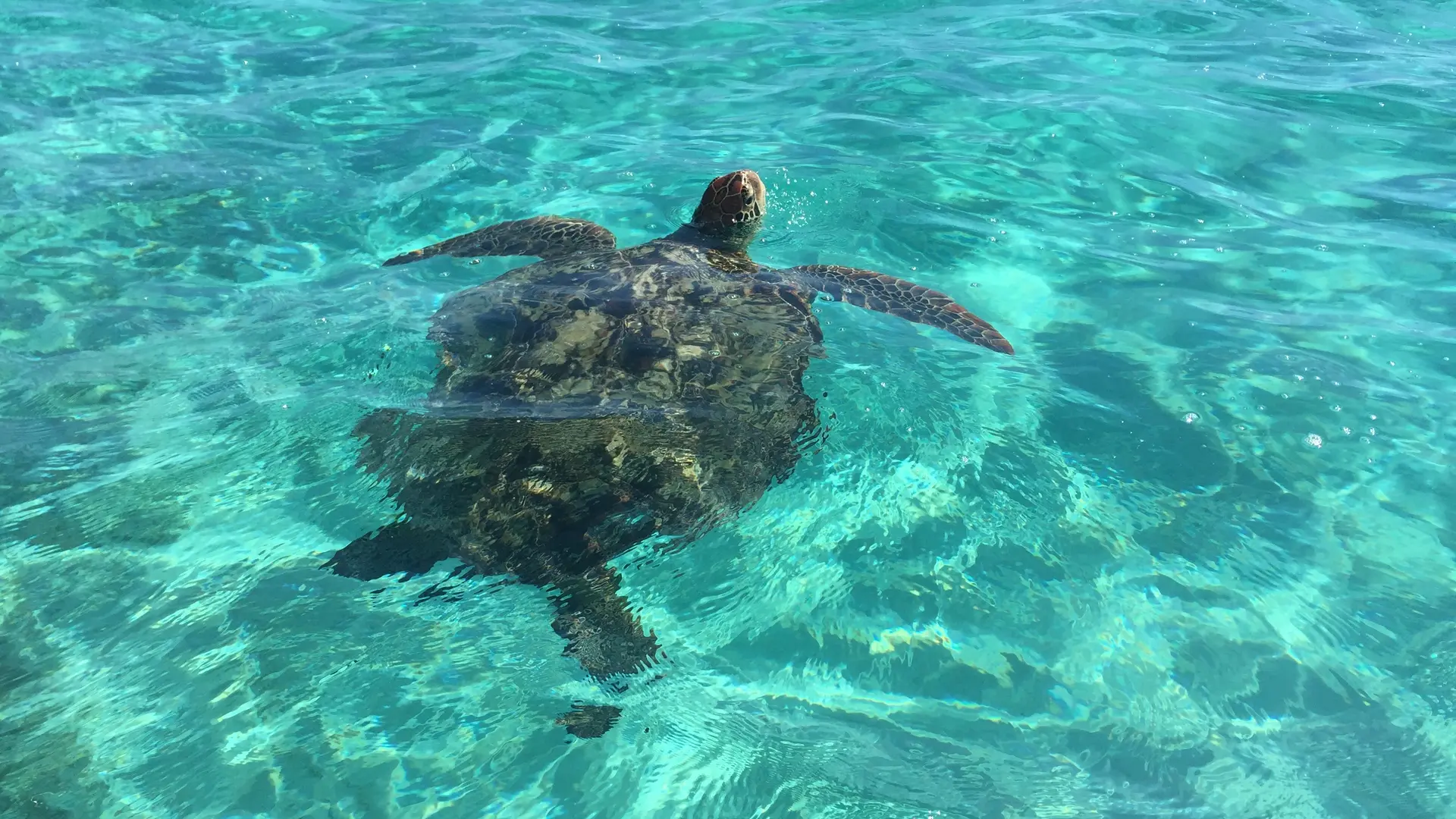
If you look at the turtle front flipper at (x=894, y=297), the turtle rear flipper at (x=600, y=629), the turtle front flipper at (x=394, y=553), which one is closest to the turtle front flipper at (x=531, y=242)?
the turtle front flipper at (x=894, y=297)

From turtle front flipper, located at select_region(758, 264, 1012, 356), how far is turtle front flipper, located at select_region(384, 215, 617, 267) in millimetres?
1618

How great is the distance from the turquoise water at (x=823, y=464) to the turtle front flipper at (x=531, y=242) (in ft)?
1.13

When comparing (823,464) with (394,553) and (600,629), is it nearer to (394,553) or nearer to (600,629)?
(600,629)

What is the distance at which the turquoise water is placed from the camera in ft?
14.0

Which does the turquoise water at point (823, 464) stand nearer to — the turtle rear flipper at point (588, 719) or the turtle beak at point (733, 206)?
the turtle rear flipper at point (588, 719)

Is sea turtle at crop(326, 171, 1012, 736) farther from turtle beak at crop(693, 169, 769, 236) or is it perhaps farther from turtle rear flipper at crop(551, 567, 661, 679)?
turtle beak at crop(693, 169, 769, 236)

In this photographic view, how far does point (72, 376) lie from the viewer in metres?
6.45

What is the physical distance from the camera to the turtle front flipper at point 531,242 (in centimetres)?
756

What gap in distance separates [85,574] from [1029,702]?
5.31 metres

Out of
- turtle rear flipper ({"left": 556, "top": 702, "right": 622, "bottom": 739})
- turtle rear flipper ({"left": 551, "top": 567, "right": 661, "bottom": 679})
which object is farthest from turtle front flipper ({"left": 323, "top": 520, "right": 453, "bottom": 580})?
turtle rear flipper ({"left": 556, "top": 702, "right": 622, "bottom": 739})

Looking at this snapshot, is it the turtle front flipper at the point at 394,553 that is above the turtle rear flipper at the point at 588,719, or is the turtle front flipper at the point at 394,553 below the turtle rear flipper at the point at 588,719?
above

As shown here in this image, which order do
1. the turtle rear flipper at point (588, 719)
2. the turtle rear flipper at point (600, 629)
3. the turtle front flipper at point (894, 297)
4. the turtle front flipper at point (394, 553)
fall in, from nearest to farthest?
the turtle rear flipper at point (588, 719) → the turtle rear flipper at point (600, 629) → the turtle front flipper at point (394, 553) → the turtle front flipper at point (894, 297)

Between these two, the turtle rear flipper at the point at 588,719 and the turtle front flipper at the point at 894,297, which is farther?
the turtle front flipper at the point at 894,297

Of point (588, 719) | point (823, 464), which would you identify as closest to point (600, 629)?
point (588, 719)
